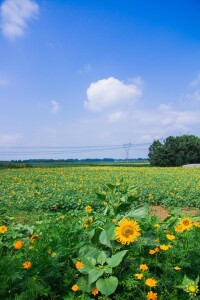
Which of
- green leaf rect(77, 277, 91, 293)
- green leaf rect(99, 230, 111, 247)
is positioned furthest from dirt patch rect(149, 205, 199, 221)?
green leaf rect(77, 277, 91, 293)

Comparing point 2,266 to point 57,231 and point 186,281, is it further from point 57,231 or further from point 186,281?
point 186,281

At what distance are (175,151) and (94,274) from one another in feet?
136

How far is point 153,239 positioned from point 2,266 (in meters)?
1.13

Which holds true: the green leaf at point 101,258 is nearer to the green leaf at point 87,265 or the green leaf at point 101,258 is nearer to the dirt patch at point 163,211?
the green leaf at point 87,265

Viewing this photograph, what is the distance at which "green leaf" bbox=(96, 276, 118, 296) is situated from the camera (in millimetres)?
2008

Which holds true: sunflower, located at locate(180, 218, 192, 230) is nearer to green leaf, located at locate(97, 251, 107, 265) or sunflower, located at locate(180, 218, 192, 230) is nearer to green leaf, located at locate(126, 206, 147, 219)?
green leaf, located at locate(126, 206, 147, 219)

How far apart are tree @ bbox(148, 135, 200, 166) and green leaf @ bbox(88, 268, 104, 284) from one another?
40882 millimetres

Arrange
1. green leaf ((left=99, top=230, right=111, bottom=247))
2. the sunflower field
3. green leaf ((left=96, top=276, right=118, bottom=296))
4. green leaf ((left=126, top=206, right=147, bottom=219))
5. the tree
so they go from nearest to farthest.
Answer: green leaf ((left=96, top=276, right=118, bottom=296)) → the sunflower field → green leaf ((left=99, top=230, right=111, bottom=247)) → green leaf ((left=126, top=206, right=147, bottom=219)) → the tree

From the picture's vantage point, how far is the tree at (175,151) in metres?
42.2

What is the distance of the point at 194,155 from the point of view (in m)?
42.9

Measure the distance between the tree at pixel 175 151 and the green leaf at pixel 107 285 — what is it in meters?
40.9

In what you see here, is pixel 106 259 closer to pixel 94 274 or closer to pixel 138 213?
pixel 94 274

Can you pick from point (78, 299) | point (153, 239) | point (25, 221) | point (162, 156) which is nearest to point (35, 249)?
point (78, 299)

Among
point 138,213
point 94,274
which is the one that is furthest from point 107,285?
point 138,213
